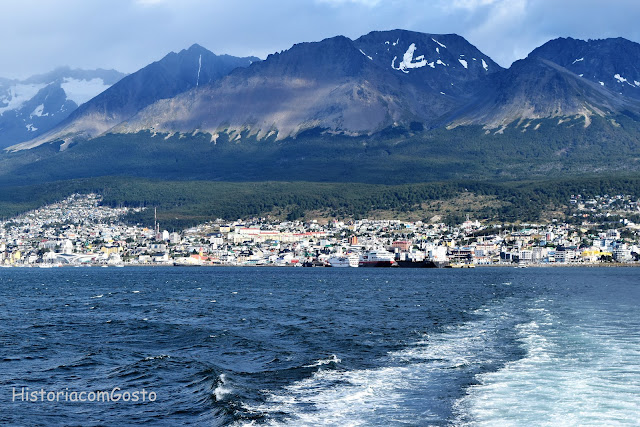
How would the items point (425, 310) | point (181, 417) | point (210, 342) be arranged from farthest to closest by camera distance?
1. point (425, 310)
2. point (210, 342)
3. point (181, 417)

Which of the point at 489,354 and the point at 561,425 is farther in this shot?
the point at 489,354

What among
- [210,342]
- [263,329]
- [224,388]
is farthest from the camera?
[263,329]

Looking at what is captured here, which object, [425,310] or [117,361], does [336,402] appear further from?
[425,310]

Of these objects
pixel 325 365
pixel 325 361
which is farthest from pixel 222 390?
pixel 325 361

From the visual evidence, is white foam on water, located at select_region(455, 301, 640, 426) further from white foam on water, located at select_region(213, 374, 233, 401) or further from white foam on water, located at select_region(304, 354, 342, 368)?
white foam on water, located at select_region(213, 374, 233, 401)

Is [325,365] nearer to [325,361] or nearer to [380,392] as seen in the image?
[325,361]

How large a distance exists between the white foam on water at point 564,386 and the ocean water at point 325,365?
7 cm

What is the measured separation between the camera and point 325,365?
124 ft

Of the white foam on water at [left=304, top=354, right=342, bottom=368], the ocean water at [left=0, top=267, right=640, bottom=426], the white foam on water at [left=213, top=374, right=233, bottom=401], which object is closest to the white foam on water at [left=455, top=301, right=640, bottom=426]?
the ocean water at [left=0, top=267, right=640, bottom=426]

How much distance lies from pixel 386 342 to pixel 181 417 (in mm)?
18615

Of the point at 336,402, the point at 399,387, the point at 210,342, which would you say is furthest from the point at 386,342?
the point at 336,402

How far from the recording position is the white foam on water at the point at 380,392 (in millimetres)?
28234

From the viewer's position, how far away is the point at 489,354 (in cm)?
4062

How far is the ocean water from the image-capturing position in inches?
1131
